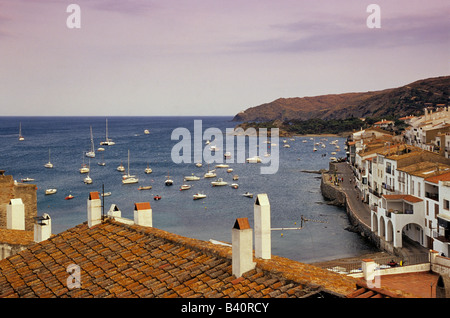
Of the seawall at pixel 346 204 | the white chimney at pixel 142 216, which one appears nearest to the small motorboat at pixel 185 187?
the seawall at pixel 346 204

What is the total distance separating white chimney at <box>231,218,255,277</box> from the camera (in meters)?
6.90

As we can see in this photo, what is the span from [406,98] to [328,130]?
40.0 metres

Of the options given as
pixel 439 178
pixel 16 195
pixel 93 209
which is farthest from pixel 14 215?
pixel 439 178

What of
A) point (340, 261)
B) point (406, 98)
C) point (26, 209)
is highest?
point (406, 98)

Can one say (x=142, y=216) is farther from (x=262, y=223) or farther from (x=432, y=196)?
(x=432, y=196)

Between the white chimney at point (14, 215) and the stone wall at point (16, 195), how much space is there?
2.77 feet

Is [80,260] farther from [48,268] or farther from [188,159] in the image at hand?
[188,159]

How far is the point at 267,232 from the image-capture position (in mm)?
7922

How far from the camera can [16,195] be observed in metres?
15.3

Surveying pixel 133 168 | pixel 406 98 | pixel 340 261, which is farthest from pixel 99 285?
Answer: pixel 406 98

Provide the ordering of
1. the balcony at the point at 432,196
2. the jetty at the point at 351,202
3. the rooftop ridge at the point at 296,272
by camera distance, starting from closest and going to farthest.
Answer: the rooftop ridge at the point at 296,272 < the balcony at the point at 432,196 < the jetty at the point at 351,202

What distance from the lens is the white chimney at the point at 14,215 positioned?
13.4 metres

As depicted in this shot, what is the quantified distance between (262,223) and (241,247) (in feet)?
2.97

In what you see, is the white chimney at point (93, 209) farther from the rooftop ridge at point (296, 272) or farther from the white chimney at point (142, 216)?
the rooftop ridge at point (296, 272)
